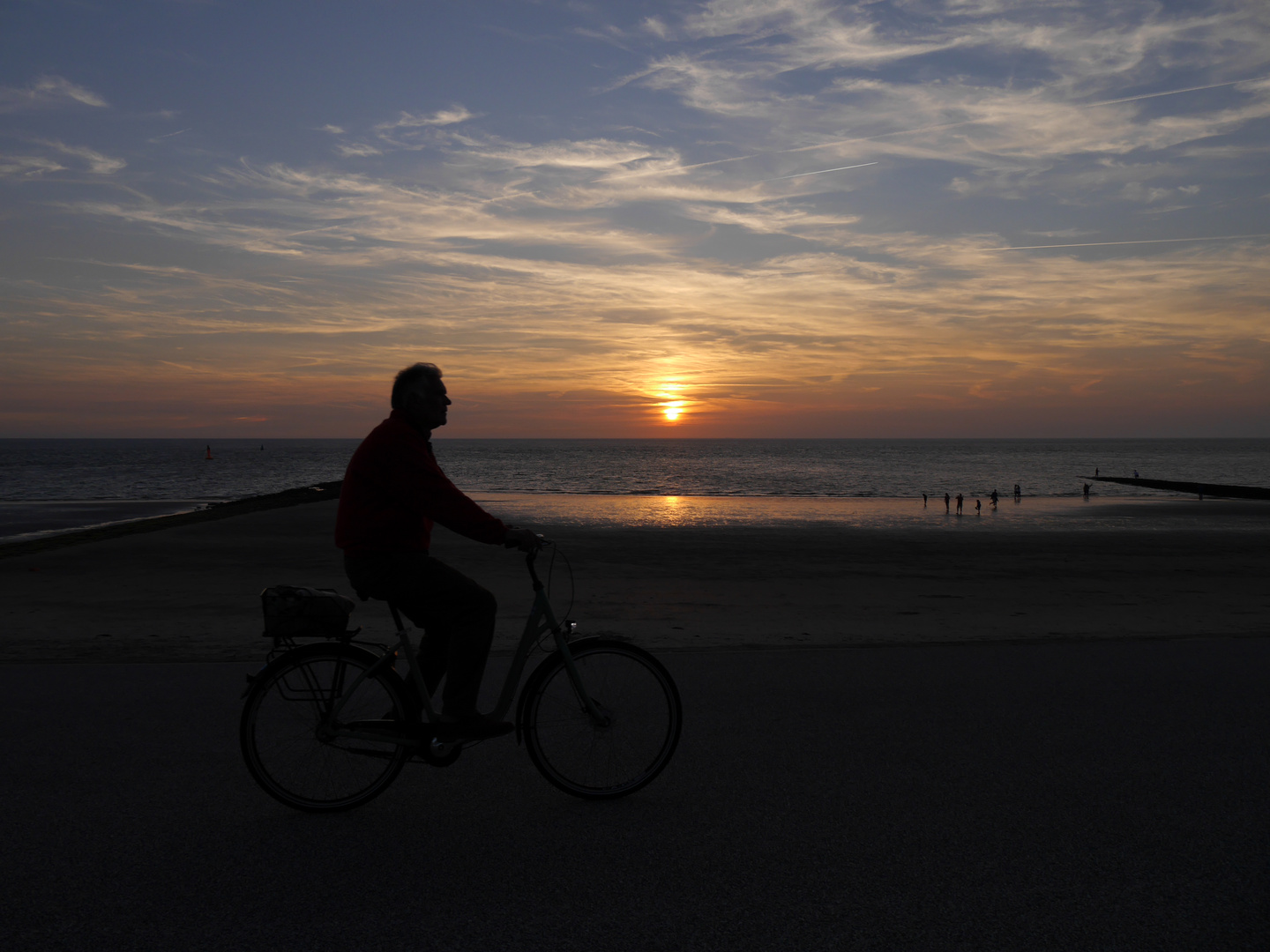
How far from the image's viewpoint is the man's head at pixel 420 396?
4438mm

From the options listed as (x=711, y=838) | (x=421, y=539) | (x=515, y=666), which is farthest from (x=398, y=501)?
(x=711, y=838)

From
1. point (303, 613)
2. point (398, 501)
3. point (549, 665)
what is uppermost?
point (398, 501)

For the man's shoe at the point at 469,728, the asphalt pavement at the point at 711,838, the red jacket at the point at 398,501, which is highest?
the red jacket at the point at 398,501

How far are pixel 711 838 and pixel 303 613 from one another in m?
2.18

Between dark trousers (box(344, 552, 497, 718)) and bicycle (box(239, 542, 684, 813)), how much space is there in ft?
0.47

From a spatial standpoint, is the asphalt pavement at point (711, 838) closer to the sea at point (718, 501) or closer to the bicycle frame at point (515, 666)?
the bicycle frame at point (515, 666)

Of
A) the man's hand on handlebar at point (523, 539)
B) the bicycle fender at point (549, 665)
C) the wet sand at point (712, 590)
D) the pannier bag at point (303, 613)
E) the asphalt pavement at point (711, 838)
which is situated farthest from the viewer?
the wet sand at point (712, 590)

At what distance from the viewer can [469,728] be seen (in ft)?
14.5

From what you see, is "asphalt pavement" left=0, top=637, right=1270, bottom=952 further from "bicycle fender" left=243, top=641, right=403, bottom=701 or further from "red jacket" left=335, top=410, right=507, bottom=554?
"red jacket" left=335, top=410, right=507, bottom=554

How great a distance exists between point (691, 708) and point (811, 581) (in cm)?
853

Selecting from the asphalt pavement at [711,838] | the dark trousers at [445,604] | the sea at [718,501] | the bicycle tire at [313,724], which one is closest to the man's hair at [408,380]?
the dark trousers at [445,604]

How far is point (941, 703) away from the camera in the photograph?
244 inches

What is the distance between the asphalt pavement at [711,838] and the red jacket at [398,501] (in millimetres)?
1345

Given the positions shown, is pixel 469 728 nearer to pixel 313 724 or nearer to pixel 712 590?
pixel 313 724
